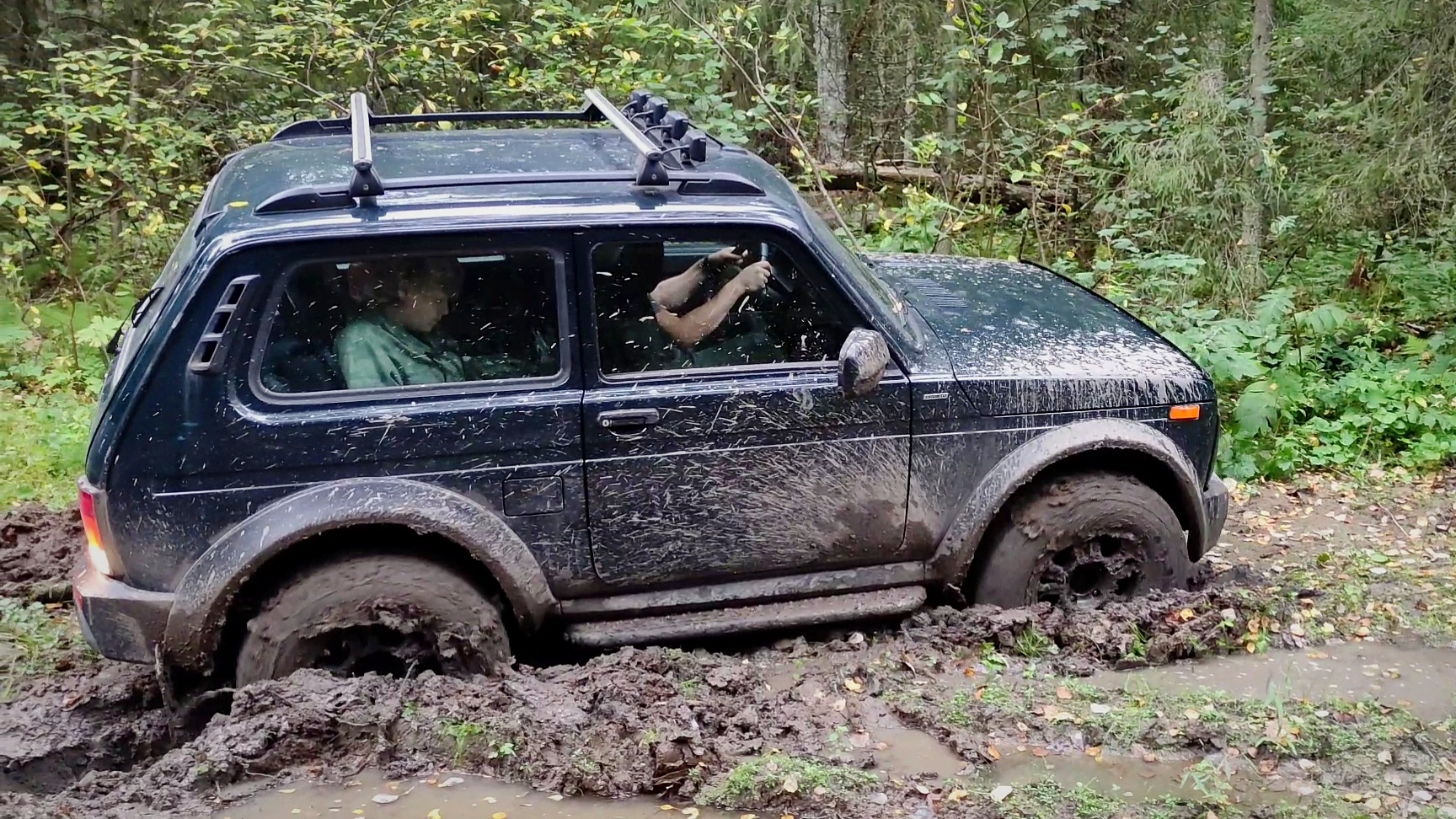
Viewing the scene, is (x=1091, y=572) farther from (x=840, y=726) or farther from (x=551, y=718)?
(x=551, y=718)

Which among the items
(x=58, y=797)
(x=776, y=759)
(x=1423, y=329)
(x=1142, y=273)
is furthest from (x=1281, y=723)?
(x=1423, y=329)

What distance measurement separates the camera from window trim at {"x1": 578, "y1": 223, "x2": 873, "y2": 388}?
11.9 ft

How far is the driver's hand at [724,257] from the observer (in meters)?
3.82

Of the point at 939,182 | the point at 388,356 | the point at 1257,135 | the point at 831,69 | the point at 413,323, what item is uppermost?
the point at 831,69

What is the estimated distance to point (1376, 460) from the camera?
20.9 feet

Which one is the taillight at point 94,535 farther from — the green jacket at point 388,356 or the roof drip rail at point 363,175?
the roof drip rail at point 363,175

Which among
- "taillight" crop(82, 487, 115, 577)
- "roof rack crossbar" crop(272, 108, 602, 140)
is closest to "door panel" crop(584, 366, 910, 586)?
"taillight" crop(82, 487, 115, 577)

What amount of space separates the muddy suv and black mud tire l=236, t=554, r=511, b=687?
→ 1 cm

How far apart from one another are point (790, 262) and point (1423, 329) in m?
6.27

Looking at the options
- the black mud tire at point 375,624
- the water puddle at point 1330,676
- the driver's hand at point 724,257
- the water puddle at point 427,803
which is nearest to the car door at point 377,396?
the black mud tire at point 375,624

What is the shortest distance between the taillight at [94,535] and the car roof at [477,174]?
0.92 metres

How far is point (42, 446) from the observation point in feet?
21.1

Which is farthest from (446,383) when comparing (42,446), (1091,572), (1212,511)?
(42,446)

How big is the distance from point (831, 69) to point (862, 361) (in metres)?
8.35
